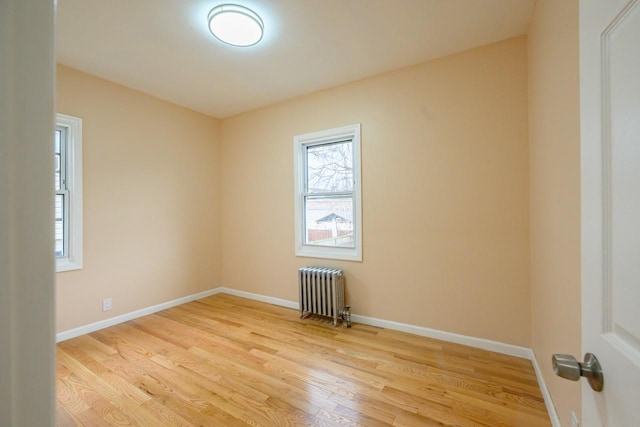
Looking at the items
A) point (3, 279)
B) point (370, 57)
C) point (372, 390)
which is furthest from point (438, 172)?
point (3, 279)

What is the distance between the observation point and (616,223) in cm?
57

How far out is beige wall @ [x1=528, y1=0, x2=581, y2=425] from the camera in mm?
1273

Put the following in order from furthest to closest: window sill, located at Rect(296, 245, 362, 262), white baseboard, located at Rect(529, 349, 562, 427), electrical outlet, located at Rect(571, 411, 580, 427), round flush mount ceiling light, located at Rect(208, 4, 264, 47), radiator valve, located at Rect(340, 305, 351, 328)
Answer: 1. window sill, located at Rect(296, 245, 362, 262)
2. radiator valve, located at Rect(340, 305, 351, 328)
3. round flush mount ceiling light, located at Rect(208, 4, 264, 47)
4. white baseboard, located at Rect(529, 349, 562, 427)
5. electrical outlet, located at Rect(571, 411, 580, 427)

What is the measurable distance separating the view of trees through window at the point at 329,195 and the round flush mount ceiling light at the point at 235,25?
4.86 feet

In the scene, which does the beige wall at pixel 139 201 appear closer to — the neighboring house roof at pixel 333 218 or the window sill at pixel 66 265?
the window sill at pixel 66 265

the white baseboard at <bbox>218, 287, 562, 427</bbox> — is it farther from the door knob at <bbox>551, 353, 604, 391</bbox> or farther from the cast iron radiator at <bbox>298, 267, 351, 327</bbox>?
the door knob at <bbox>551, 353, 604, 391</bbox>

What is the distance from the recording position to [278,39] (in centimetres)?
238

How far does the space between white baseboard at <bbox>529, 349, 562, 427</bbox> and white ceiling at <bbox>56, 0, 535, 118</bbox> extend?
106 inches

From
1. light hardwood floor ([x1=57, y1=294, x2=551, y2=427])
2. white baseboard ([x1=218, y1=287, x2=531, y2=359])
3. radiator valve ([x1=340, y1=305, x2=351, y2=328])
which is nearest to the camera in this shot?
light hardwood floor ([x1=57, y1=294, x2=551, y2=427])

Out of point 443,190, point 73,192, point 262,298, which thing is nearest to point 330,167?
point 443,190

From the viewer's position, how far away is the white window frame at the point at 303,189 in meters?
3.11

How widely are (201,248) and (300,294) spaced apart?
5.88 ft

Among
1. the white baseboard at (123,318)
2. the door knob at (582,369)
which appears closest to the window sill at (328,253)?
the white baseboard at (123,318)

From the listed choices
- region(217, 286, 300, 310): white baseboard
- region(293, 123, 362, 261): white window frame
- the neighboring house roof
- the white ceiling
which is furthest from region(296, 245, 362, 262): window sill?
the white ceiling
